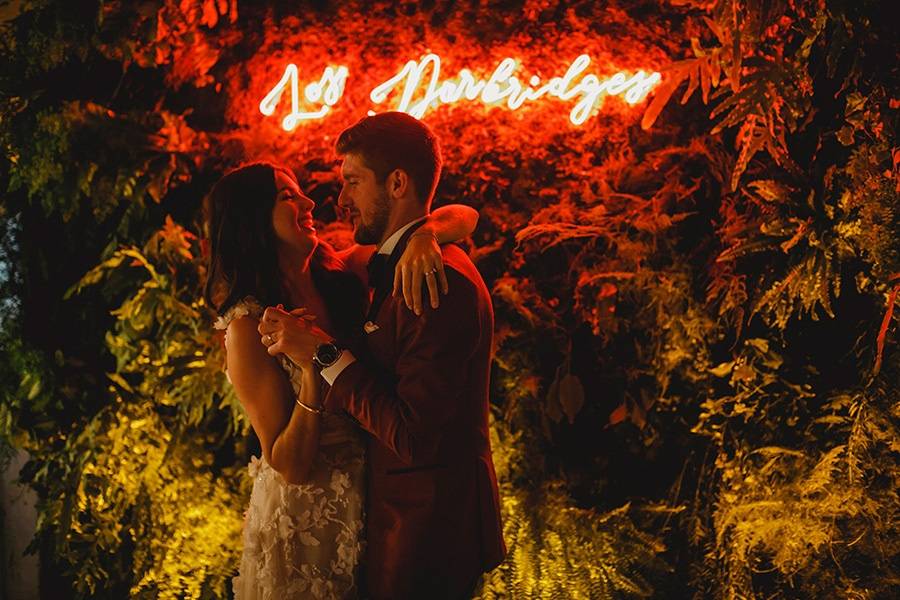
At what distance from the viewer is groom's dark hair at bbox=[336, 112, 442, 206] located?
290 cm

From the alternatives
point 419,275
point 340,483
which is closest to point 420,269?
point 419,275

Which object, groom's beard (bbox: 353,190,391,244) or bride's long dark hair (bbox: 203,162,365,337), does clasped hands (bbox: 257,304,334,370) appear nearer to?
bride's long dark hair (bbox: 203,162,365,337)

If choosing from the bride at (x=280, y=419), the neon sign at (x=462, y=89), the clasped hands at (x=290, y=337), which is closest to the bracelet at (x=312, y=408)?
the bride at (x=280, y=419)

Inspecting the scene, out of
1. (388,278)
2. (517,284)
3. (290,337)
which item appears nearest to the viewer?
(290,337)

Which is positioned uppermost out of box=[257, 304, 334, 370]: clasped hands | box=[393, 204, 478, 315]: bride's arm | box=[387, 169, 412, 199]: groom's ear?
box=[387, 169, 412, 199]: groom's ear

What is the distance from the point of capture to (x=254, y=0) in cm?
483

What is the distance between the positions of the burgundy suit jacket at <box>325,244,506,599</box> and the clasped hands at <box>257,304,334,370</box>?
0.15 m

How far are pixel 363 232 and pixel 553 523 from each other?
2.11 meters

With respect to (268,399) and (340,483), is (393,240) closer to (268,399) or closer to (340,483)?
(268,399)

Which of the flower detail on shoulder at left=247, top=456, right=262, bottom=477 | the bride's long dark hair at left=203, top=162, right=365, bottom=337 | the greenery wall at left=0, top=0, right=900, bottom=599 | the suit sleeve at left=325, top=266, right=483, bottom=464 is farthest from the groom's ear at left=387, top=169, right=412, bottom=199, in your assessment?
the greenery wall at left=0, top=0, right=900, bottom=599

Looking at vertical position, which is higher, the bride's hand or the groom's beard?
the groom's beard

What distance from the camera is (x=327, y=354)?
107 inches

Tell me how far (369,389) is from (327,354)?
0.18 m

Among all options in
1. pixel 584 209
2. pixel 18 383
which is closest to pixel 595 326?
pixel 584 209
